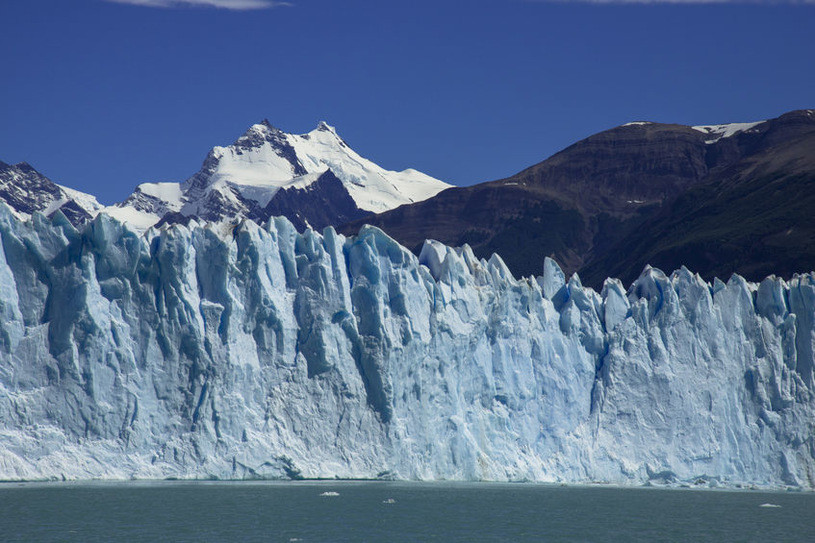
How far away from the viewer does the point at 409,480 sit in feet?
169

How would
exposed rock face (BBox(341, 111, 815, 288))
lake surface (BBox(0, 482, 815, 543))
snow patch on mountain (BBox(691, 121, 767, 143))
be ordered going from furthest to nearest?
1. snow patch on mountain (BBox(691, 121, 767, 143))
2. exposed rock face (BBox(341, 111, 815, 288))
3. lake surface (BBox(0, 482, 815, 543))

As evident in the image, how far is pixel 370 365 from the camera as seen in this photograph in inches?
2053

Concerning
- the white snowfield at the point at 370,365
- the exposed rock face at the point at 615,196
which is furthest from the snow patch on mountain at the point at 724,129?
the white snowfield at the point at 370,365

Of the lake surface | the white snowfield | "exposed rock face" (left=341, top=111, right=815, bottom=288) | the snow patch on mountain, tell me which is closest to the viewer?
the lake surface

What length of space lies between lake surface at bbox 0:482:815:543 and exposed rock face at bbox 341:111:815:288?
84750 mm

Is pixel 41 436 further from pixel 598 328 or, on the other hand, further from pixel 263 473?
pixel 598 328

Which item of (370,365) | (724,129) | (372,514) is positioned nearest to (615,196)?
(724,129)

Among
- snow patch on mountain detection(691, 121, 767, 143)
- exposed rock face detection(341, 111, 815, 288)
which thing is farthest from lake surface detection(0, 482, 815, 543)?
snow patch on mountain detection(691, 121, 767, 143)

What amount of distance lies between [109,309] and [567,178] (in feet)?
467

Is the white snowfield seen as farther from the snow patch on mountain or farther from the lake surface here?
the snow patch on mountain

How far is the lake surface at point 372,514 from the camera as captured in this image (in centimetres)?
3569

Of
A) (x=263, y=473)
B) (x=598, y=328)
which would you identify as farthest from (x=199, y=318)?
(x=598, y=328)

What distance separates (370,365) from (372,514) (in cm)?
1176

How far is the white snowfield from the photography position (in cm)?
4681
